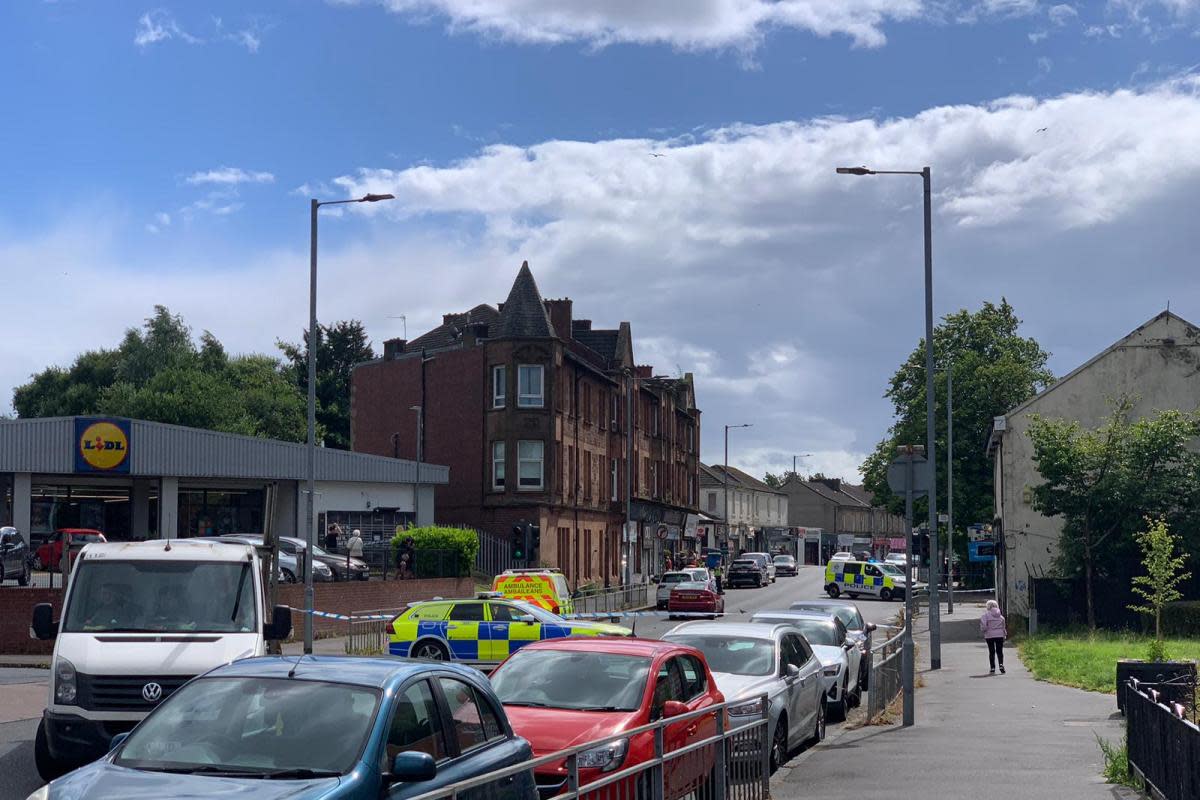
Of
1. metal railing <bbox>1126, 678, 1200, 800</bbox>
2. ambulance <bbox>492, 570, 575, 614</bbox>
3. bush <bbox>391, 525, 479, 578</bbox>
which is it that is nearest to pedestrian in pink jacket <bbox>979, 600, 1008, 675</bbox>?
ambulance <bbox>492, 570, 575, 614</bbox>

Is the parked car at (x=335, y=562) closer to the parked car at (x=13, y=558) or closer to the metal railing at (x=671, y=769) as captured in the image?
the parked car at (x=13, y=558)

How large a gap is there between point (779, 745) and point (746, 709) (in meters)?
0.88

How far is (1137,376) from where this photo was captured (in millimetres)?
43094

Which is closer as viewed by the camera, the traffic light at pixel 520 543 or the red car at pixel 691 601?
the traffic light at pixel 520 543

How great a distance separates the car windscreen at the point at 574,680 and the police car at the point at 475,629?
13.1 meters

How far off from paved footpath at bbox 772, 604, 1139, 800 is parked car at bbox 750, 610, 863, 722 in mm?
1074

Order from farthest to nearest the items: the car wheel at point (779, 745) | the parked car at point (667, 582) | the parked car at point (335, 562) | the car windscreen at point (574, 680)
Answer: the parked car at point (667, 582) < the parked car at point (335, 562) < the car wheel at point (779, 745) < the car windscreen at point (574, 680)

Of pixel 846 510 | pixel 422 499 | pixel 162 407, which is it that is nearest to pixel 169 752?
pixel 422 499

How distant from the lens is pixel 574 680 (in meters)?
10.9

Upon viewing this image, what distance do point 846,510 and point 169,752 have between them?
155 metres

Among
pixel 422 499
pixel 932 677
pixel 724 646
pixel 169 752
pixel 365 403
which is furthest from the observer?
pixel 365 403

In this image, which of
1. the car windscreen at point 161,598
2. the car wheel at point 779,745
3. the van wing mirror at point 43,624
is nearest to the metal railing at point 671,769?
the car wheel at point 779,745

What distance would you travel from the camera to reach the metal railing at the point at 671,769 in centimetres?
705

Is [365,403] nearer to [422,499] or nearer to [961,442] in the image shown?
[422,499]
